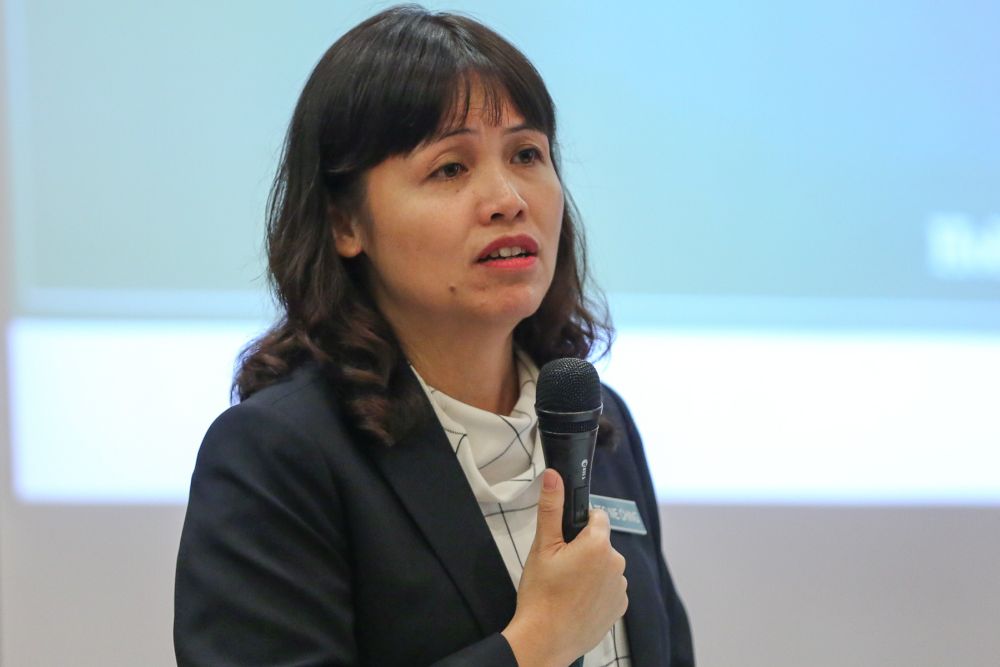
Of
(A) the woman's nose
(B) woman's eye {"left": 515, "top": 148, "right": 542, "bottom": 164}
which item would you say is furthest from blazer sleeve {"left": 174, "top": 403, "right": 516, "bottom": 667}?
(B) woman's eye {"left": 515, "top": 148, "right": 542, "bottom": 164}

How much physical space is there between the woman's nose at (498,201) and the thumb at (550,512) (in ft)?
1.14

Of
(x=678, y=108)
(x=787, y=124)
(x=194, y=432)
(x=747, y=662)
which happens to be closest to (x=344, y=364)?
(x=194, y=432)

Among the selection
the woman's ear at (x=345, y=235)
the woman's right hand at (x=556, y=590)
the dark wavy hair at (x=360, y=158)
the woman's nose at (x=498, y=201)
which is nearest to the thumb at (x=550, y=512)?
the woman's right hand at (x=556, y=590)

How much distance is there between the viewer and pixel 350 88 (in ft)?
4.35

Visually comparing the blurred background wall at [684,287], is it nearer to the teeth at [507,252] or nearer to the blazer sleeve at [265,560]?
the teeth at [507,252]

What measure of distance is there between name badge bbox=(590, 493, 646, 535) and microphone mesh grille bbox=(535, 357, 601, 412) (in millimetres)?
335

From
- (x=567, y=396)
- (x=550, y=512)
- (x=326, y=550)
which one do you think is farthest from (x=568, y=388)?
(x=326, y=550)

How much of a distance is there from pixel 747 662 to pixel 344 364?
5.87 feet

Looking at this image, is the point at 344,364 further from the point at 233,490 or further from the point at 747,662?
the point at 747,662

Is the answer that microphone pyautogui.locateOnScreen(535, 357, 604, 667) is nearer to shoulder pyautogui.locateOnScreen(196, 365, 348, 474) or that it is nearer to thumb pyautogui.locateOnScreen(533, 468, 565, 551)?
thumb pyautogui.locateOnScreen(533, 468, 565, 551)

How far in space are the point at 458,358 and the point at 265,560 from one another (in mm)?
418

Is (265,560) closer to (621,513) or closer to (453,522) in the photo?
(453,522)

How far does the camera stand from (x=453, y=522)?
1.26 metres

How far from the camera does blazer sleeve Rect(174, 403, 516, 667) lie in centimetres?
113
